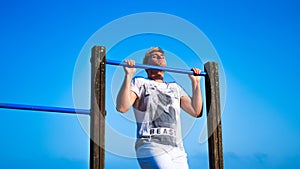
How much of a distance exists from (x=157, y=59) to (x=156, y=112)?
2.33 feet

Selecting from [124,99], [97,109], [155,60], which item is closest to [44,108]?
[97,109]

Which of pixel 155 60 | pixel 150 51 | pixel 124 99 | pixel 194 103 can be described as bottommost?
pixel 124 99

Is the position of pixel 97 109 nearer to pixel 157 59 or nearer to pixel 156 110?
pixel 156 110

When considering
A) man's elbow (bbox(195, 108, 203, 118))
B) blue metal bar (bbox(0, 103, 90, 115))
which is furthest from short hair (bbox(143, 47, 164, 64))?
blue metal bar (bbox(0, 103, 90, 115))

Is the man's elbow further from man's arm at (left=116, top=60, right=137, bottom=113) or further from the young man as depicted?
man's arm at (left=116, top=60, right=137, bottom=113)

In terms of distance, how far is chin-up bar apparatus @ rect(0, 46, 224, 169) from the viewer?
4395mm

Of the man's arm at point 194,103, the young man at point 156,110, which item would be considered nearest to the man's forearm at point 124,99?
the young man at point 156,110

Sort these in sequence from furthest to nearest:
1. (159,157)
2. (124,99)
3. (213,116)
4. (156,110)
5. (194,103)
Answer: (213,116), (194,103), (156,110), (124,99), (159,157)

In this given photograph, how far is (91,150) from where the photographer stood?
4.40 m

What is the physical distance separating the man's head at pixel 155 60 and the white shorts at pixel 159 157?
36.9 inches

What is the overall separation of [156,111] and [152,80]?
51 centimetres

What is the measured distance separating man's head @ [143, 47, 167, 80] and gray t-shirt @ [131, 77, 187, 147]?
0.47 ft

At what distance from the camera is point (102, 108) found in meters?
4.53

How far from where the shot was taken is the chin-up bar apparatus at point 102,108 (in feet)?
14.4
